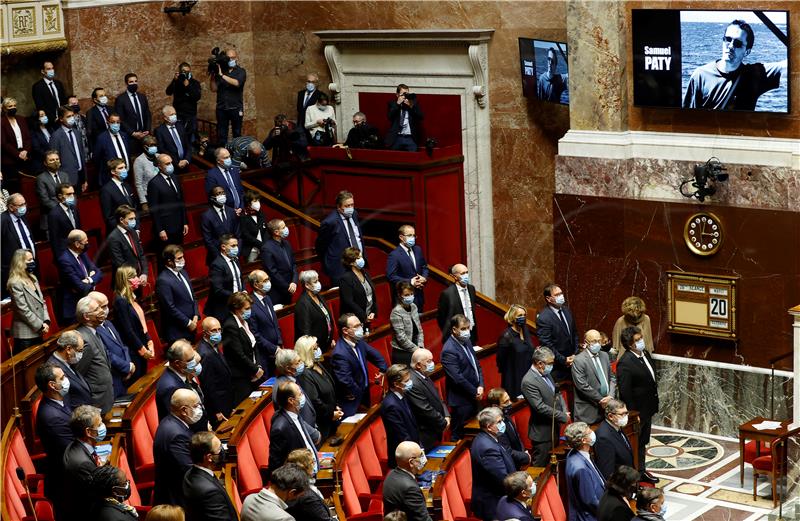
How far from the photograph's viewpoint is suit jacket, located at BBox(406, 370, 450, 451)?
9.16 m

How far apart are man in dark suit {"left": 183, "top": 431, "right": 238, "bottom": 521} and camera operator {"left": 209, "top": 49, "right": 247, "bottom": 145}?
8132mm

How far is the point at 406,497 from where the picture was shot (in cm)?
752

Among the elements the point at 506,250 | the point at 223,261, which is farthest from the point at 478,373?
the point at 506,250

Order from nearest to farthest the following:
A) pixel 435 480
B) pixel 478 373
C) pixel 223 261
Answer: pixel 435 480
pixel 478 373
pixel 223 261

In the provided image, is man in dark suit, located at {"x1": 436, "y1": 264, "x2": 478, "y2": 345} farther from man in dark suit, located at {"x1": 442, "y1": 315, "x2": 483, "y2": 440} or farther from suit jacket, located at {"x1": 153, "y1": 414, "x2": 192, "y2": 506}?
suit jacket, located at {"x1": 153, "y1": 414, "x2": 192, "y2": 506}

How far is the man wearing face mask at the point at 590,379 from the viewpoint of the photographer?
33.7 feet

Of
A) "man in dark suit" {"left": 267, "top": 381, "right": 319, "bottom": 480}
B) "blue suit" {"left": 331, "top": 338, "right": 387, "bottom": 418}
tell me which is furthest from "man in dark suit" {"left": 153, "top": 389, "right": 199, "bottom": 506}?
"blue suit" {"left": 331, "top": 338, "right": 387, "bottom": 418}

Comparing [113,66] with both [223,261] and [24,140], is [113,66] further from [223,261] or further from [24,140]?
[223,261]

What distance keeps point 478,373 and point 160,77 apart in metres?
6.74

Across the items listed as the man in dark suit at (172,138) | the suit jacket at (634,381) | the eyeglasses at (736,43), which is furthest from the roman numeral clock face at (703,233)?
the man in dark suit at (172,138)

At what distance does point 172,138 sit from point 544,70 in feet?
12.1

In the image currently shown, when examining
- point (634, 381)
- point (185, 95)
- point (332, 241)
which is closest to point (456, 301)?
point (332, 241)

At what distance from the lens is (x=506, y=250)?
14.7 m

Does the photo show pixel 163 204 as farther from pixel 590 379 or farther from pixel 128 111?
pixel 590 379
